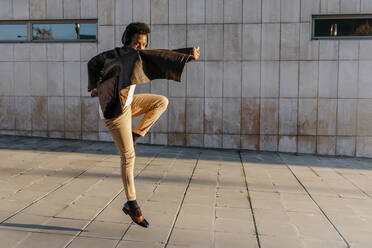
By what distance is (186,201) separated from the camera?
4168mm

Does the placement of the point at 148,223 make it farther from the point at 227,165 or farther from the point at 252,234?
the point at 227,165

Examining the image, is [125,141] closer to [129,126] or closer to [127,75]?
[129,126]

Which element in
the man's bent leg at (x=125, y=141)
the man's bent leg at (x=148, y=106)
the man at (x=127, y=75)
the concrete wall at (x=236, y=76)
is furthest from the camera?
the concrete wall at (x=236, y=76)

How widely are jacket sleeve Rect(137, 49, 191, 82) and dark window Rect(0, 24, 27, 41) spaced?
7272 mm

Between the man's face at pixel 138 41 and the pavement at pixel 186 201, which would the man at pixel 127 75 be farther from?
the pavement at pixel 186 201

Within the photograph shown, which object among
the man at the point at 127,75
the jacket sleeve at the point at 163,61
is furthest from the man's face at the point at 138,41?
the jacket sleeve at the point at 163,61

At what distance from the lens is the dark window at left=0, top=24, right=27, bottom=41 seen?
29.2ft

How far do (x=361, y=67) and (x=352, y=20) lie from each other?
1.18 m

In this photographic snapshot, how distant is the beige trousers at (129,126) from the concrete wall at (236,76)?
4.83 meters

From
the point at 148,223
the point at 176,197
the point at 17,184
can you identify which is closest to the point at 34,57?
the point at 17,184

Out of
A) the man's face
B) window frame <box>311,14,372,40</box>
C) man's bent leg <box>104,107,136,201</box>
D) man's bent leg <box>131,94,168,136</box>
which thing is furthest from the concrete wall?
man's bent leg <box>104,107,136,201</box>

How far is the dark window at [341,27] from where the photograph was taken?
7781 millimetres

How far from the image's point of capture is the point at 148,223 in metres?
3.32

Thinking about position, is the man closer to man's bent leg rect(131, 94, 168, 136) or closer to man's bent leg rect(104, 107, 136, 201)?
man's bent leg rect(104, 107, 136, 201)
